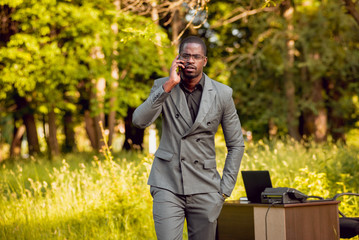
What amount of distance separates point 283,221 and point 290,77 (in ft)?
54.7

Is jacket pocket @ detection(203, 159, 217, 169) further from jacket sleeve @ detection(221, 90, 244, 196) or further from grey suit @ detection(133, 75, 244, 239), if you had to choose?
jacket sleeve @ detection(221, 90, 244, 196)

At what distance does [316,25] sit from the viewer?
20844 mm

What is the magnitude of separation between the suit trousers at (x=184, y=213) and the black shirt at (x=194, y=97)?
1.81 ft

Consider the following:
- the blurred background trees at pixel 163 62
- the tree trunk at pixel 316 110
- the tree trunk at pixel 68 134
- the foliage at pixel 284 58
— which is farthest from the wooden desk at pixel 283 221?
the tree trunk at pixel 68 134

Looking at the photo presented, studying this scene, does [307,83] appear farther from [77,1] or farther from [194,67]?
[194,67]

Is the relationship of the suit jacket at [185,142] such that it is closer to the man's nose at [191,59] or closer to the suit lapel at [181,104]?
the suit lapel at [181,104]

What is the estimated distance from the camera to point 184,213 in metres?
3.94

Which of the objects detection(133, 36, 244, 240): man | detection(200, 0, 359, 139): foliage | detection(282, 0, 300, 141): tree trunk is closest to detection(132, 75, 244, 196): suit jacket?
detection(133, 36, 244, 240): man

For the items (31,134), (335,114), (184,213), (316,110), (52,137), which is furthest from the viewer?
(335,114)

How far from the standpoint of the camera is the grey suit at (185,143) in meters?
3.83

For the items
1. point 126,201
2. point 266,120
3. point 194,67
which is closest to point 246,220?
point 194,67

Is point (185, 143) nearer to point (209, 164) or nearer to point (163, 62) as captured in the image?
point (209, 164)

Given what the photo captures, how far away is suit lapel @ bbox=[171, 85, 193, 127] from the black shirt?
7cm

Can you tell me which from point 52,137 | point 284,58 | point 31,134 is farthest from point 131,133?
point 284,58
